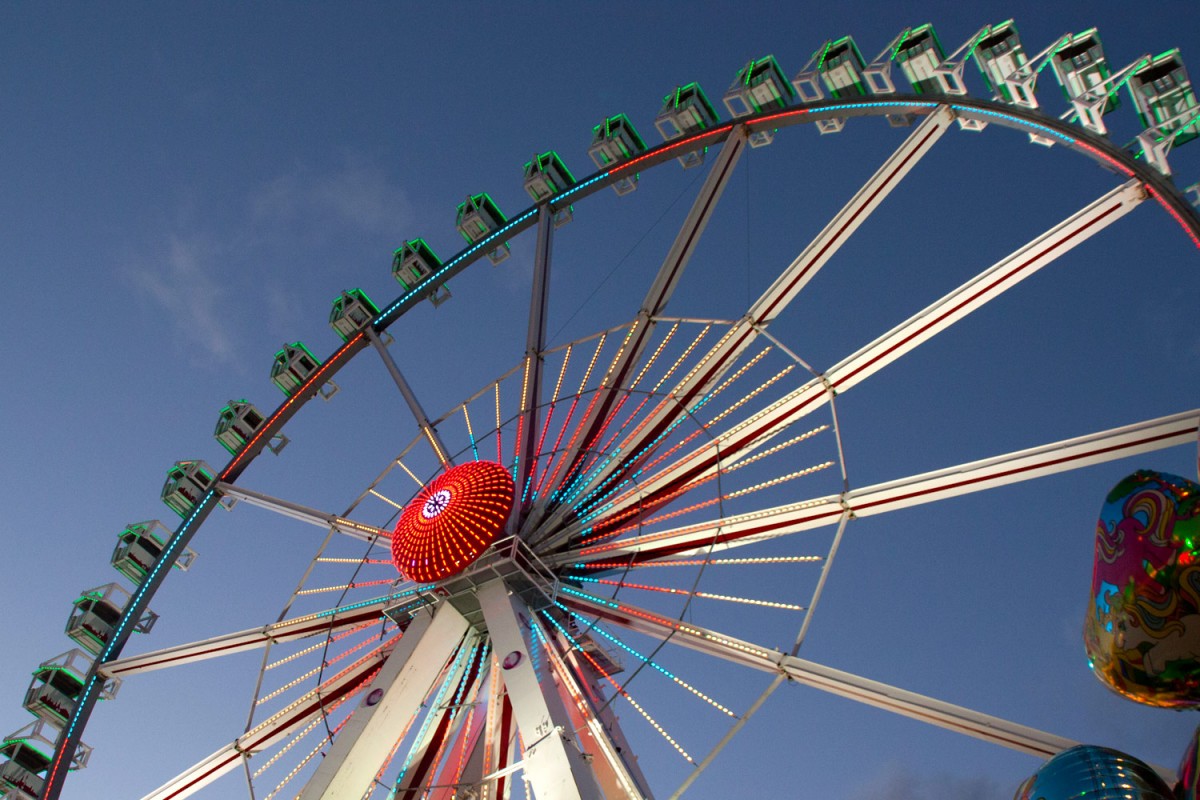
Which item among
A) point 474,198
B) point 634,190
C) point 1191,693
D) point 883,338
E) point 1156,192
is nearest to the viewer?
point 1191,693

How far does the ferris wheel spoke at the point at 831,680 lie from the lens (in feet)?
29.2

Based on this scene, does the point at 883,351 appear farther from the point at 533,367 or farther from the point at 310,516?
the point at 310,516

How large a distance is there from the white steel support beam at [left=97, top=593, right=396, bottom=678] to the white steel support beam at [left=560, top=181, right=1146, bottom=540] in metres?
3.05

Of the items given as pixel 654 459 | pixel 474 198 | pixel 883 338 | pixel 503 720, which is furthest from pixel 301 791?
pixel 474 198

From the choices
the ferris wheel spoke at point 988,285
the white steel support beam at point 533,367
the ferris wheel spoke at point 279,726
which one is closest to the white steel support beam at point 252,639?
the ferris wheel spoke at point 279,726

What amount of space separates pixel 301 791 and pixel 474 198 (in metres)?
9.94

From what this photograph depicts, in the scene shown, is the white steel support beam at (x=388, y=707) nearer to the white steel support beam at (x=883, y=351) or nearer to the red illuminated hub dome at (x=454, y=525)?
the red illuminated hub dome at (x=454, y=525)

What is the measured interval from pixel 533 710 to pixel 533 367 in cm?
514

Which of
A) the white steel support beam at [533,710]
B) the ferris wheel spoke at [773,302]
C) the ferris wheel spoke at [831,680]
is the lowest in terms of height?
the ferris wheel spoke at [831,680]

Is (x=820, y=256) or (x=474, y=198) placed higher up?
(x=474, y=198)

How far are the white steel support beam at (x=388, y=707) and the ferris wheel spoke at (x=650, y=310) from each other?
5.44 feet

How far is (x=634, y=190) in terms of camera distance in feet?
53.0

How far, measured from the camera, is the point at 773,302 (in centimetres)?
1280

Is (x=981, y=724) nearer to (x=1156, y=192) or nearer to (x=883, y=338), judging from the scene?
(x=883, y=338)
